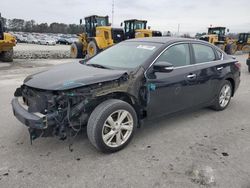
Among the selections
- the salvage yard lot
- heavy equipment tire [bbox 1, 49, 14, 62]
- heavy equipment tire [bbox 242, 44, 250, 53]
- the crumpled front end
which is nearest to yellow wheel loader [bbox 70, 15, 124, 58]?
heavy equipment tire [bbox 1, 49, 14, 62]

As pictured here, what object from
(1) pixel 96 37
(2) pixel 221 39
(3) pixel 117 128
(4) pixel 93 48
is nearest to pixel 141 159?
(3) pixel 117 128

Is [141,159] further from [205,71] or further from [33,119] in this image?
[205,71]

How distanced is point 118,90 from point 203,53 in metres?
2.15

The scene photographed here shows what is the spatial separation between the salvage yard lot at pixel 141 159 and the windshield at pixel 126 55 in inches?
45.2

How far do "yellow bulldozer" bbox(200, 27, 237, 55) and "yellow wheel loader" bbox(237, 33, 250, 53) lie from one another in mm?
1418

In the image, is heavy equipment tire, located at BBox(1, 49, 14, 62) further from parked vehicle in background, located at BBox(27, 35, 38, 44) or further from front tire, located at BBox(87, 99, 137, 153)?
parked vehicle in background, located at BBox(27, 35, 38, 44)

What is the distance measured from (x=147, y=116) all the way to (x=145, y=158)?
699mm

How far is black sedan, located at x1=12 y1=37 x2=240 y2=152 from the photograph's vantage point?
298cm

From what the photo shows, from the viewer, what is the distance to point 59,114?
9.62 ft

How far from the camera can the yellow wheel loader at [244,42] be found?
966 inches

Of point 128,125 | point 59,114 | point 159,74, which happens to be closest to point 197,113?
point 159,74

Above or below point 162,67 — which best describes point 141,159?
below

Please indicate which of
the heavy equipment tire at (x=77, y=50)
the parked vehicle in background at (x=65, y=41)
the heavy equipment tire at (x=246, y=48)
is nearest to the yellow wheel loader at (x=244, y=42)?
the heavy equipment tire at (x=246, y=48)

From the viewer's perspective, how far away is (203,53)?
4.55 meters
